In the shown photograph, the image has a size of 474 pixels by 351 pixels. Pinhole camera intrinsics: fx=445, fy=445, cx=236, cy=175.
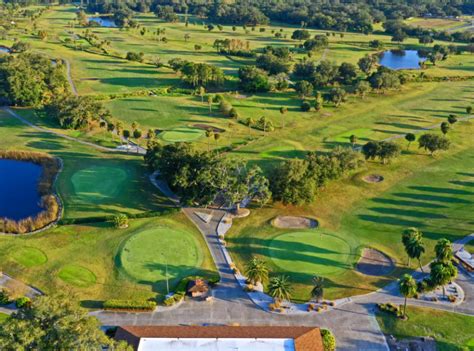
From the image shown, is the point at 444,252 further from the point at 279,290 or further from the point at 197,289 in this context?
the point at 197,289

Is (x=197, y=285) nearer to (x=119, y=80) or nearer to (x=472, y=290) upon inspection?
(x=472, y=290)

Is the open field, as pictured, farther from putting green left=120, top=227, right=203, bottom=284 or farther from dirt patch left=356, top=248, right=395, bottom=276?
dirt patch left=356, top=248, right=395, bottom=276

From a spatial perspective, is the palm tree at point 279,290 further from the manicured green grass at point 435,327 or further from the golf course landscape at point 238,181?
the manicured green grass at point 435,327

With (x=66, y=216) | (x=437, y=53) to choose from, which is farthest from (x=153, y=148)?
(x=437, y=53)

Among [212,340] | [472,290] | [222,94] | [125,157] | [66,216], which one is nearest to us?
[212,340]

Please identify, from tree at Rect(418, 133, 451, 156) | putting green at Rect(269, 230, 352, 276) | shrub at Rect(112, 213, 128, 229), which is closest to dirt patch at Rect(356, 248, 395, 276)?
putting green at Rect(269, 230, 352, 276)

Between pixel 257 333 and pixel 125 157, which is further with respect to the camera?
pixel 125 157
